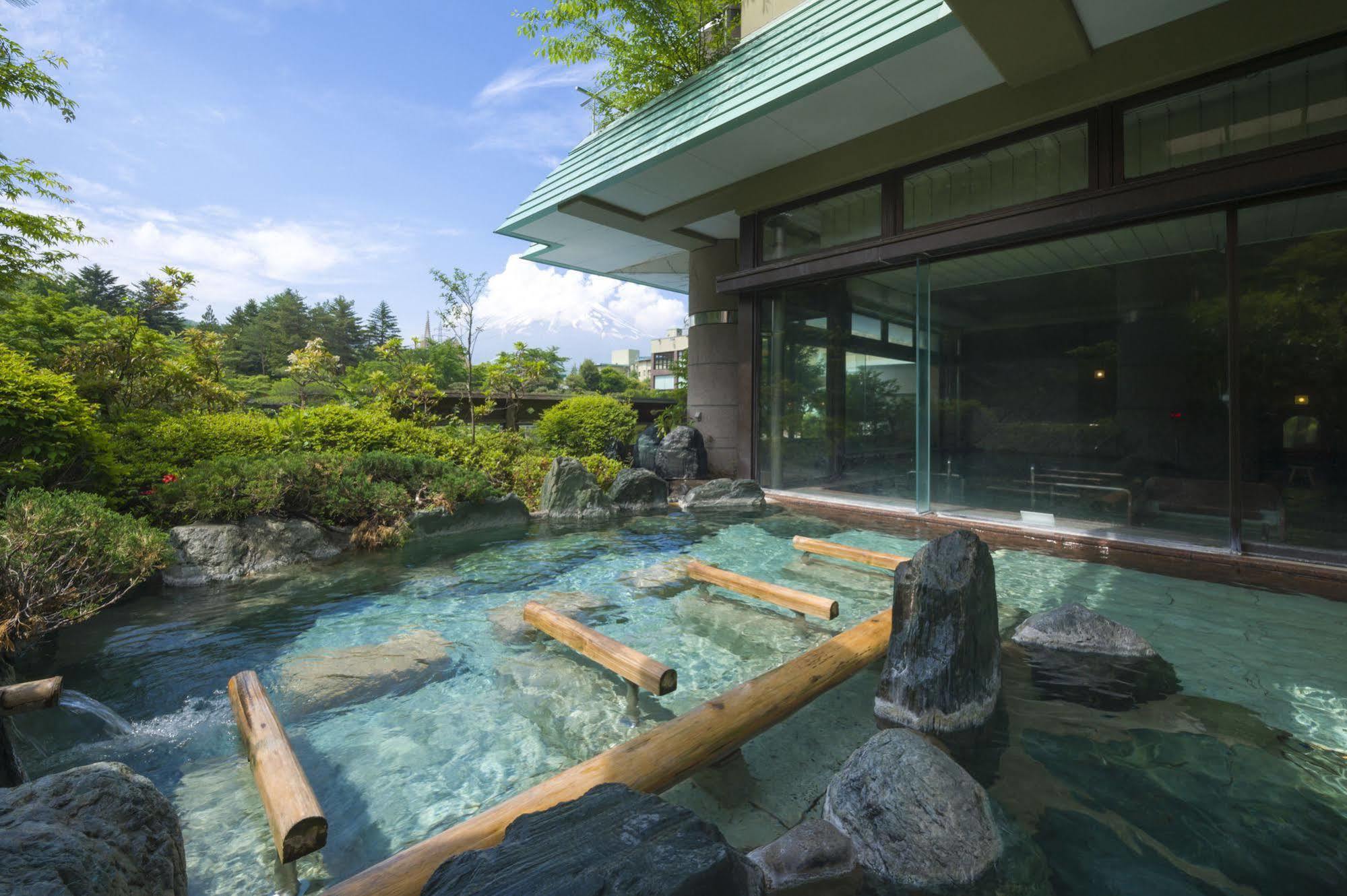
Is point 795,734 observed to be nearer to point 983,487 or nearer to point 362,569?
point 362,569

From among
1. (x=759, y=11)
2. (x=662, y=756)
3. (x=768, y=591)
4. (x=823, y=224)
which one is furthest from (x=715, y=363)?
(x=662, y=756)

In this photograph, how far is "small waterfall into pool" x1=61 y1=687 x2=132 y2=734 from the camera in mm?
3223

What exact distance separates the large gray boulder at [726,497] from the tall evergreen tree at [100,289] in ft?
134

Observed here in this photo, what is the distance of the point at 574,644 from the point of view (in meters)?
3.78

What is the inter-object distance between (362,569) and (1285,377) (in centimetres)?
950

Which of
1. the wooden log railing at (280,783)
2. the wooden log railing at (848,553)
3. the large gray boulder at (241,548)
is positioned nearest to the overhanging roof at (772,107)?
the wooden log railing at (848,553)

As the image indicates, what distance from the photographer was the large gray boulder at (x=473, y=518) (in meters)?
7.94

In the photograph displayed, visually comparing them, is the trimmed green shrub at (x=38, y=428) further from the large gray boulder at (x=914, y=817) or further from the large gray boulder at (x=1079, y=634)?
the large gray boulder at (x=1079, y=634)

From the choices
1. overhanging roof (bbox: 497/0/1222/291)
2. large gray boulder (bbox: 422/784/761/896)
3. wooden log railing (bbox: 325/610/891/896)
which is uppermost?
overhanging roof (bbox: 497/0/1222/291)

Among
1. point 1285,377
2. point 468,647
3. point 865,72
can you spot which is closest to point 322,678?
point 468,647

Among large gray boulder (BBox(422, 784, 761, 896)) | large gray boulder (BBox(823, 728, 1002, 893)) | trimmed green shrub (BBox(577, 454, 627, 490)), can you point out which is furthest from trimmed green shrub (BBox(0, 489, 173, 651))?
trimmed green shrub (BBox(577, 454, 627, 490))

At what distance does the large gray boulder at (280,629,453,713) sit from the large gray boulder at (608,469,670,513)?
19.0 ft

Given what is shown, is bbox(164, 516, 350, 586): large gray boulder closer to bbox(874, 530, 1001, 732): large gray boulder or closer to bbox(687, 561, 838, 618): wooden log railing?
bbox(687, 561, 838, 618): wooden log railing

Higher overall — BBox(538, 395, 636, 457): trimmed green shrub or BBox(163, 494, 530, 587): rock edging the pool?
BBox(538, 395, 636, 457): trimmed green shrub
